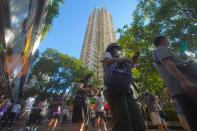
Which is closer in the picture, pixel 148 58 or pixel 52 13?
pixel 52 13

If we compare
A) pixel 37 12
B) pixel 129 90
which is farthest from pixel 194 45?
pixel 129 90

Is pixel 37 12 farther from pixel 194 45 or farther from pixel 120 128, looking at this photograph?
pixel 120 128

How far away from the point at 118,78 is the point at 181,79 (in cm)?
94

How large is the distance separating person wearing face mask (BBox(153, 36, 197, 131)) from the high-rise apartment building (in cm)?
7933

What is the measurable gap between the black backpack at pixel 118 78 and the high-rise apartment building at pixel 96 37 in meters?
79.0

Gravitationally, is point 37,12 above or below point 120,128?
above

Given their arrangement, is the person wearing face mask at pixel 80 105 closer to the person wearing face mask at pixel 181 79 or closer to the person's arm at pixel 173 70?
the person wearing face mask at pixel 181 79

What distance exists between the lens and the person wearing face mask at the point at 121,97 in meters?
3.23

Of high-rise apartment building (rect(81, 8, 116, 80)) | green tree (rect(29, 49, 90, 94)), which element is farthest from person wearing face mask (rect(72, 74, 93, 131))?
high-rise apartment building (rect(81, 8, 116, 80))

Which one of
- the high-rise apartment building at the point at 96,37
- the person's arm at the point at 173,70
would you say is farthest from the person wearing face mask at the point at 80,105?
the high-rise apartment building at the point at 96,37

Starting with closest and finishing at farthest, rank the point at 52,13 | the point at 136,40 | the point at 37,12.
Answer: the point at 52,13, the point at 37,12, the point at 136,40

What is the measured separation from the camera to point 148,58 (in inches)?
812

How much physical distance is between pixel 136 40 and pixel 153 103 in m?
14.5

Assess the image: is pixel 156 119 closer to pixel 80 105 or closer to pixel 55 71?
pixel 80 105
